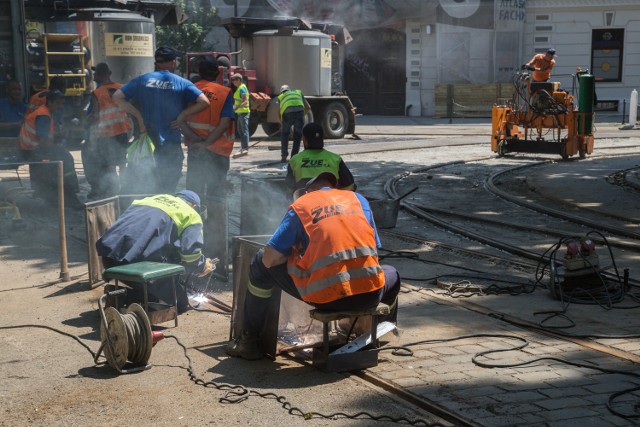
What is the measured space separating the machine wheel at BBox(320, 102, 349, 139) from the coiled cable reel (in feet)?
62.9

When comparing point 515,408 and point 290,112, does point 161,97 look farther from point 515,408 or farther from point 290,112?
point 290,112

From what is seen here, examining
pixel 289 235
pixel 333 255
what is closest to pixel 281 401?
pixel 333 255

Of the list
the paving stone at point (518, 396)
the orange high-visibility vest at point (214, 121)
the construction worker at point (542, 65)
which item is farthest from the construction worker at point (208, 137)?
the construction worker at point (542, 65)

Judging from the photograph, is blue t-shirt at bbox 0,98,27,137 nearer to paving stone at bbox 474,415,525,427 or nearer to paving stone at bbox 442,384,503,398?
paving stone at bbox 442,384,503,398

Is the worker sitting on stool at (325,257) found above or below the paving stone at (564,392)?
above

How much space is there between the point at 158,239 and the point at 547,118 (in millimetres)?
14438

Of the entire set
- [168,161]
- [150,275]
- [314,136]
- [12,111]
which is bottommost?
[150,275]

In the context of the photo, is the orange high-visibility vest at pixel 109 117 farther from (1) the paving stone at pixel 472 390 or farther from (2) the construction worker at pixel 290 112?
(1) the paving stone at pixel 472 390

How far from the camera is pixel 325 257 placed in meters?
5.64

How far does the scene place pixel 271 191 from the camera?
31.4ft

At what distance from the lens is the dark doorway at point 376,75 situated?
37.0m

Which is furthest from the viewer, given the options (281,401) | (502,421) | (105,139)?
(105,139)

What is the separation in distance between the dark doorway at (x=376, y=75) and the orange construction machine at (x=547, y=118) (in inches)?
658

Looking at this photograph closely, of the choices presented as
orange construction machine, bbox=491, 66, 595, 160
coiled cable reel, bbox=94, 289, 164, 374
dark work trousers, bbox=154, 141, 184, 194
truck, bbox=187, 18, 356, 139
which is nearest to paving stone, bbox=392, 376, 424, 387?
coiled cable reel, bbox=94, 289, 164, 374
